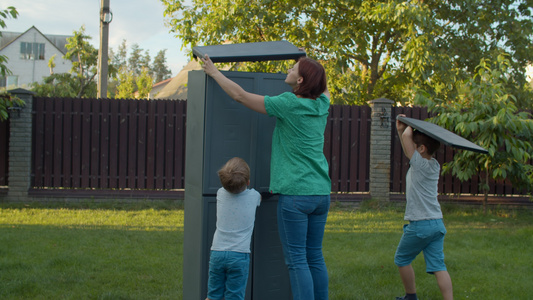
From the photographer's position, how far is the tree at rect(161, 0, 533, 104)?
12742mm

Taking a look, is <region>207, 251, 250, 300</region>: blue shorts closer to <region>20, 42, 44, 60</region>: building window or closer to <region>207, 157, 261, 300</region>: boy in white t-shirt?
<region>207, 157, 261, 300</region>: boy in white t-shirt

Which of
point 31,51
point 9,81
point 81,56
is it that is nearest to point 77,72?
point 81,56

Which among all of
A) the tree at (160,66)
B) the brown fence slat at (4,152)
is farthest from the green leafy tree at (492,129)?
the tree at (160,66)

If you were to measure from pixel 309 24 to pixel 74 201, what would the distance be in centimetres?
800

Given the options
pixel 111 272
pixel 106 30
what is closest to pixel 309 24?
pixel 106 30

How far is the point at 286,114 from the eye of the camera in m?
3.19

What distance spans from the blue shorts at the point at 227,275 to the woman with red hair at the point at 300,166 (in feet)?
1.16

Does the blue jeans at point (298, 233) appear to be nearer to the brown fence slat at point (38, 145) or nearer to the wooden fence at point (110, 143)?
the wooden fence at point (110, 143)

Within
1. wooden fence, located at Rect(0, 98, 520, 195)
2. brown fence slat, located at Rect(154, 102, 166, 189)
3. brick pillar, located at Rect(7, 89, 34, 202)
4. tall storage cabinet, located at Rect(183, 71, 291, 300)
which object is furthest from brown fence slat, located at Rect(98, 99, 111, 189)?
tall storage cabinet, located at Rect(183, 71, 291, 300)

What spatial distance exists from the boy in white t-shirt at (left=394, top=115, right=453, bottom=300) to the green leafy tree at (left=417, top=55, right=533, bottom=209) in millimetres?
4331

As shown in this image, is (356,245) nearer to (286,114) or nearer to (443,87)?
(286,114)

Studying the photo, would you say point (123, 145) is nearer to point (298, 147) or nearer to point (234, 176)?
point (234, 176)

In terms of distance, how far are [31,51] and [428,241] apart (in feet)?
160

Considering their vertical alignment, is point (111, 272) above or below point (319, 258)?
below
